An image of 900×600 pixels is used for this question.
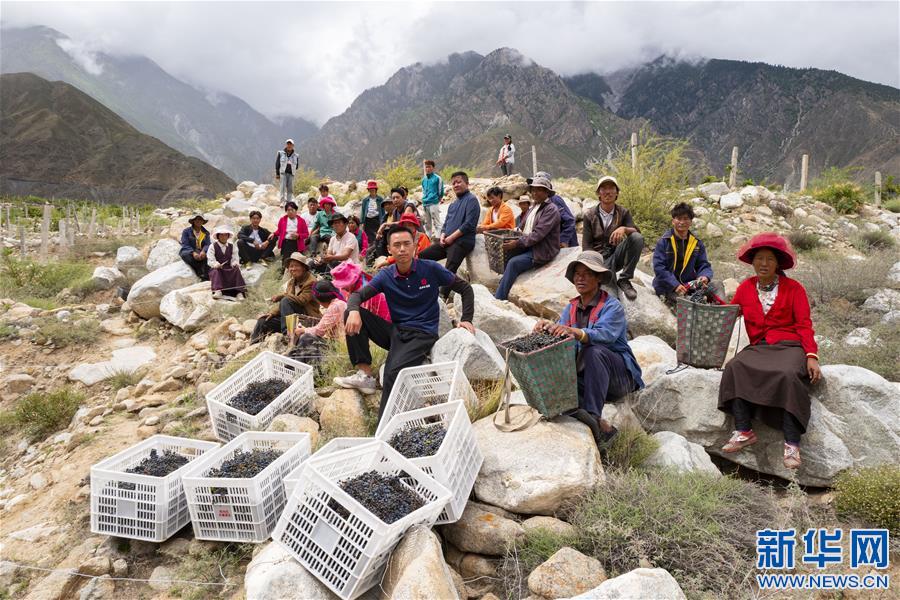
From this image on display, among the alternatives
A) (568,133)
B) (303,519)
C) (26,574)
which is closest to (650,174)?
(303,519)

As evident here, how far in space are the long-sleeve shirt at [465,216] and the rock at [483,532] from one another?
415cm

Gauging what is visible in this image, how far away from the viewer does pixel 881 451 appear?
338 cm

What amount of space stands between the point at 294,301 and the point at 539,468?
12.3 feet

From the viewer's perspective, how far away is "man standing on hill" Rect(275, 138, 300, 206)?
12.0 m

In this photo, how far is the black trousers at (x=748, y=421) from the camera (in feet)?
10.8

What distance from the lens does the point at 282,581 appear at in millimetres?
2338

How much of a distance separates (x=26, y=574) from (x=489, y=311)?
3.95 meters

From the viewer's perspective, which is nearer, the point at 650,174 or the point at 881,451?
the point at 881,451

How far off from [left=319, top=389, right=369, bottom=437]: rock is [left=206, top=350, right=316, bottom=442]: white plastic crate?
27cm

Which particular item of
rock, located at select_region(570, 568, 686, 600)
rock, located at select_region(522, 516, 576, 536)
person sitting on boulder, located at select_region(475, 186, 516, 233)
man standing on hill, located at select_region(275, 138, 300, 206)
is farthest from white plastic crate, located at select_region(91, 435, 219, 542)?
man standing on hill, located at select_region(275, 138, 300, 206)

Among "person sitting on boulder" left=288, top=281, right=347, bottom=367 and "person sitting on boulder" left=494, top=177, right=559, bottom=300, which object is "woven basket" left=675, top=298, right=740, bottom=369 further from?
"person sitting on boulder" left=288, top=281, right=347, bottom=367

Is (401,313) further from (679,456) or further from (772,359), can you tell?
(772,359)

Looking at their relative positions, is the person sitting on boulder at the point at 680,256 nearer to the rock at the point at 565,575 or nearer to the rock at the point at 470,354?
the rock at the point at 470,354

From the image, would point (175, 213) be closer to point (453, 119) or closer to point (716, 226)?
point (716, 226)
